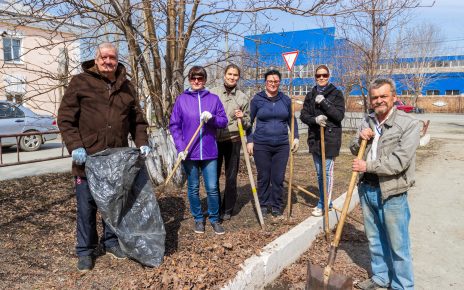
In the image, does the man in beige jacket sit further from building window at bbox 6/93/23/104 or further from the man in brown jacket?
→ building window at bbox 6/93/23/104

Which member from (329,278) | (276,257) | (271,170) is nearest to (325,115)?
(271,170)

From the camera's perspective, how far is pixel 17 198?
5.09 meters

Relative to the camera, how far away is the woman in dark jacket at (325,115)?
4.26 m

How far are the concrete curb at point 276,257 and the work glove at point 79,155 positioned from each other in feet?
4.87

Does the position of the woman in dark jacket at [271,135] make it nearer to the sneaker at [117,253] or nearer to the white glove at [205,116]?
the white glove at [205,116]

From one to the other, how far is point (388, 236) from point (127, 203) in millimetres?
2121

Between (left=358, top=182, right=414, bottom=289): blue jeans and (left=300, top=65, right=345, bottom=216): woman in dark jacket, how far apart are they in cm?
130

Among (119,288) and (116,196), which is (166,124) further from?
(119,288)

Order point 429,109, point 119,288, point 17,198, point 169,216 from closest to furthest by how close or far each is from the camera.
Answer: point 119,288, point 169,216, point 17,198, point 429,109

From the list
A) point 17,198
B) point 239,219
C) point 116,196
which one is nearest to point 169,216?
point 239,219

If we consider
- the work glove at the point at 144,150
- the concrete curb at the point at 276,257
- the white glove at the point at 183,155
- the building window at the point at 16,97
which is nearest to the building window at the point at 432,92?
the concrete curb at the point at 276,257

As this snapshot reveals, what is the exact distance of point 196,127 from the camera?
385 centimetres

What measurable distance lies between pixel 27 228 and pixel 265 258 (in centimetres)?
261

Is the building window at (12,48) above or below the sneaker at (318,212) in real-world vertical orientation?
above
